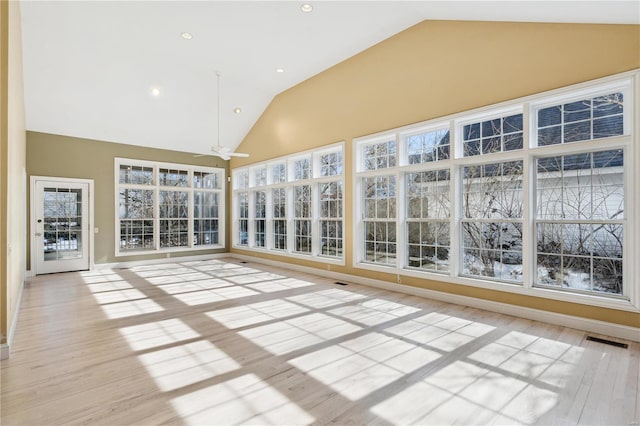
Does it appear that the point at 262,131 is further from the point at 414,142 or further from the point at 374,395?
the point at 374,395

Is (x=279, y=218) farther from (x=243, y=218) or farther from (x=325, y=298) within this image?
(x=325, y=298)

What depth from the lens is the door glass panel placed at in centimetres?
714

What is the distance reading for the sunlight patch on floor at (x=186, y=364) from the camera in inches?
101

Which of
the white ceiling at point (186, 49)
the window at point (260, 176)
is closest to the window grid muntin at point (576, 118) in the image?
the white ceiling at point (186, 49)

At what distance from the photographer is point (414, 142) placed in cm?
532

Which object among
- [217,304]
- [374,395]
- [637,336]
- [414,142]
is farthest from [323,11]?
[637,336]

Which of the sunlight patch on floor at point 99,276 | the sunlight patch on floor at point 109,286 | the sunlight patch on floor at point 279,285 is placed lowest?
the sunlight patch on floor at point 99,276

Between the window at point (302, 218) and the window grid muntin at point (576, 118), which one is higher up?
the window grid muntin at point (576, 118)

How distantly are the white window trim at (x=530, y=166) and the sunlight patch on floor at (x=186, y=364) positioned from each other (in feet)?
10.9

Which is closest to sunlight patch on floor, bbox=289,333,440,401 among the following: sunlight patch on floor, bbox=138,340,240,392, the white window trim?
sunlight patch on floor, bbox=138,340,240,392

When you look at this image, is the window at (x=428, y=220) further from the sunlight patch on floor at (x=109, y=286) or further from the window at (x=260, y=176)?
the sunlight patch on floor at (x=109, y=286)

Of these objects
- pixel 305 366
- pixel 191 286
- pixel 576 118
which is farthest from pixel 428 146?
pixel 191 286

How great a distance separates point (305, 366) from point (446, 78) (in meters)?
4.33

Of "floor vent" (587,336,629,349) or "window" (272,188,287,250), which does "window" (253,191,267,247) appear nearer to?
"window" (272,188,287,250)
